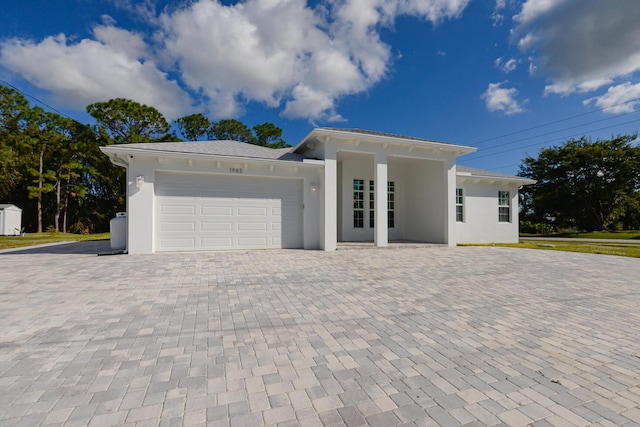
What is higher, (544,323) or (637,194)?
(637,194)

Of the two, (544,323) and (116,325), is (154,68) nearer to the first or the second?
(116,325)

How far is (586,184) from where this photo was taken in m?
27.0

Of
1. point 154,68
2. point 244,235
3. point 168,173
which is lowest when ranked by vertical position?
point 244,235

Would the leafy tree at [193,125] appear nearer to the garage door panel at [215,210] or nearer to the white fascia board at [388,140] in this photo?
the white fascia board at [388,140]

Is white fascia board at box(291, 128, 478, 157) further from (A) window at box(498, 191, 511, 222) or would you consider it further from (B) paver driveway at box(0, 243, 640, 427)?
(B) paver driveway at box(0, 243, 640, 427)

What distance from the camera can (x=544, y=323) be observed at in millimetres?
3256

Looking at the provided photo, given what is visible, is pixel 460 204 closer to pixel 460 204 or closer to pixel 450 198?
pixel 460 204

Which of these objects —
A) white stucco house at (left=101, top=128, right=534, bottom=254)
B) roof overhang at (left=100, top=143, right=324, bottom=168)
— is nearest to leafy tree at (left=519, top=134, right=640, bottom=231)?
white stucco house at (left=101, top=128, right=534, bottom=254)

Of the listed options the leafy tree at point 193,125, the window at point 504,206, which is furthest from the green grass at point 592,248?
the leafy tree at point 193,125

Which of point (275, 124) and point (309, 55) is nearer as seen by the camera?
point (309, 55)

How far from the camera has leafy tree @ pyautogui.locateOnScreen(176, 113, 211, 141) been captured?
88.4 feet

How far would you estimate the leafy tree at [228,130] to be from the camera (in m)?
27.9

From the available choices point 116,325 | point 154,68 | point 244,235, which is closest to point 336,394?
point 116,325

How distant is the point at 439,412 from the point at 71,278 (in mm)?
6423
